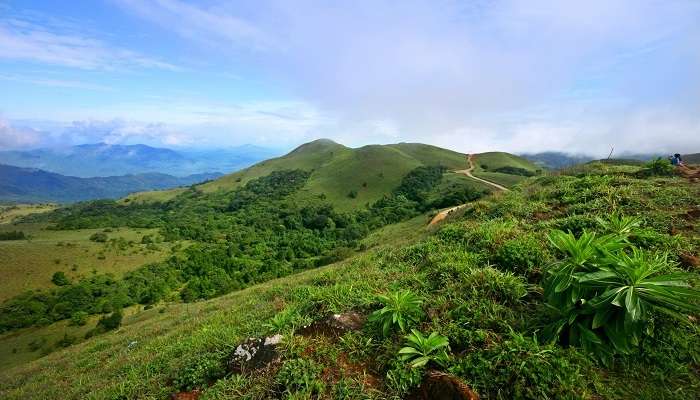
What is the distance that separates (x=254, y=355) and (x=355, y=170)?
132689 mm

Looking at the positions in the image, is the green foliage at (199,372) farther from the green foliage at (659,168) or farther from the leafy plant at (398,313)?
the green foliage at (659,168)

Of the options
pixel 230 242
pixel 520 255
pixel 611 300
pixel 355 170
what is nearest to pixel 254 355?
pixel 611 300

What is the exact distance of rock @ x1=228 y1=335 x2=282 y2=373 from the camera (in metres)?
5.38

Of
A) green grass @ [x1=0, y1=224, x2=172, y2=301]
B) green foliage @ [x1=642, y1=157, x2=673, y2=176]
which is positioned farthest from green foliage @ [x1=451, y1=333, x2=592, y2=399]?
green grass @ [x1=0, y1=224, x2=172, y2=301]

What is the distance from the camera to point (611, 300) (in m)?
4.17

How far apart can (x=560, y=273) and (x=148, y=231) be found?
129 meters

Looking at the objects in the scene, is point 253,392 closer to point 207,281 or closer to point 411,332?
point 411,332

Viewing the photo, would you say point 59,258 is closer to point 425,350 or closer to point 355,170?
point 355,170

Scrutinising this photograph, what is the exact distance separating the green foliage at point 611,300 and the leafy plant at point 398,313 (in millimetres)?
1932

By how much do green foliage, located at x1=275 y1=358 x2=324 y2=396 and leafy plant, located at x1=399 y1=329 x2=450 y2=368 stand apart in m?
1.28

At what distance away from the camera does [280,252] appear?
3647 inches

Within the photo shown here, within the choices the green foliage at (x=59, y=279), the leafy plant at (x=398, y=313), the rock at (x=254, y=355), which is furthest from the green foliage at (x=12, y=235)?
the leafy plant at (x=398, y=313)

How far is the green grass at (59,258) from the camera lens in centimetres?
7119

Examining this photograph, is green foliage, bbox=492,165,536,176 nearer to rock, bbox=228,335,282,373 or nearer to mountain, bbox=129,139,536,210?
mountain, bbox=129,139,536,210
